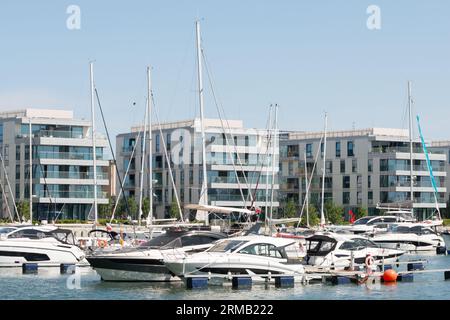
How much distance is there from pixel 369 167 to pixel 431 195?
9.39 metres

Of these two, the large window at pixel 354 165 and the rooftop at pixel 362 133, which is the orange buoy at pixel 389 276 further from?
the large window at pixel 354 165

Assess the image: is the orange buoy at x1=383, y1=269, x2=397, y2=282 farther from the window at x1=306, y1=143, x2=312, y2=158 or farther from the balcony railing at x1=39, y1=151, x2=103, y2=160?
the window at x1=306, y1=143, x2=312, y2=158

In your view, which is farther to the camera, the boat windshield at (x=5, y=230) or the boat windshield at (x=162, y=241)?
the boat windshield at (x=5, y=230)

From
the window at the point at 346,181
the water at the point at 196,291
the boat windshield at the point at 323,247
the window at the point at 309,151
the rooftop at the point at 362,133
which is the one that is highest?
the rooftop at the point at 362,133

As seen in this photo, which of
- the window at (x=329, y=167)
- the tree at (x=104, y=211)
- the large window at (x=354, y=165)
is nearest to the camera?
the tree at (x=104, y=211)

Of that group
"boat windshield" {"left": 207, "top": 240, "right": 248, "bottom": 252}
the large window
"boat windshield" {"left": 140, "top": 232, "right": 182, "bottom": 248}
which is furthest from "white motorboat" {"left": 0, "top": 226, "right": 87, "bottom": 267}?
the large window

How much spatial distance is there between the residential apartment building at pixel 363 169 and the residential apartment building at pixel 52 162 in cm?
3461

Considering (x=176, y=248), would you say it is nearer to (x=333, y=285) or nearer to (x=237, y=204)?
(x=333, y=285)

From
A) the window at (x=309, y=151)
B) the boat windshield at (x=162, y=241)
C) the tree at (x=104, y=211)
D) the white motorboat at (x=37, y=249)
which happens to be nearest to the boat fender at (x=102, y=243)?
the white motorboat at (x=37, y=249)

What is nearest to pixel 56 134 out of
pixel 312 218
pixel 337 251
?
pixel 312 218

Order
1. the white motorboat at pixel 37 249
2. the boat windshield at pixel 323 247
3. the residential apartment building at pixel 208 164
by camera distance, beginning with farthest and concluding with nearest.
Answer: the residential apartment building at pixel 208 164 → the white motorboat at pixel 37 249 → the boat windshield at pixel 323 247

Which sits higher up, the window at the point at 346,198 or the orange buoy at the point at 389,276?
the window at the point at 346,198

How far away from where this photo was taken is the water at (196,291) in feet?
149

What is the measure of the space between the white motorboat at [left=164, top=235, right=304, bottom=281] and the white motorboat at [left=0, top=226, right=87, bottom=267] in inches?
518
